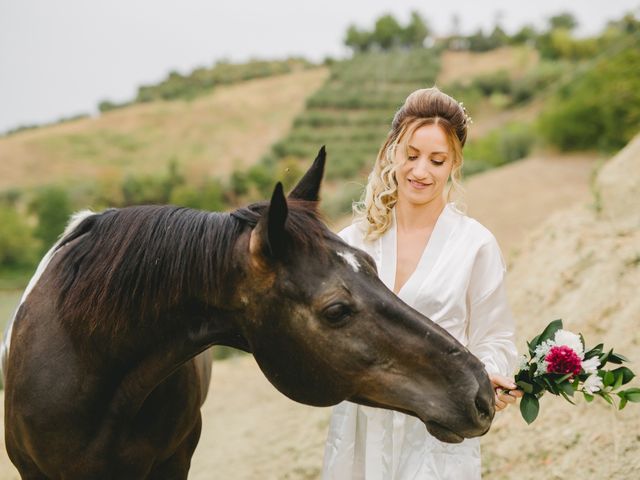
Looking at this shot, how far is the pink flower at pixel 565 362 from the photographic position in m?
2.16

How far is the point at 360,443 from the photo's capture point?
2.56 meters

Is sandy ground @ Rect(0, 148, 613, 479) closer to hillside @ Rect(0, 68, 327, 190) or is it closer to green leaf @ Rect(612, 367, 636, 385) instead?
green leaf @ Rect(612, 367, 636, 385)

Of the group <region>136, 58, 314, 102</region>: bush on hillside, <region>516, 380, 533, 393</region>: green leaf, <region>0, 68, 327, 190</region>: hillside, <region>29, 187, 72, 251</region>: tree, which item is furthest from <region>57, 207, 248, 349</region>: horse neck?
<region>136, 58, 314, 102</region>: bush on hillside

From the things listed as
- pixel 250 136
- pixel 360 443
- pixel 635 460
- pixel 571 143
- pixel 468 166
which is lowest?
pixel 250 136

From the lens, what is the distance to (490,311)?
240cm

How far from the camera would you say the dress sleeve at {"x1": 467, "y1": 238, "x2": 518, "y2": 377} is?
7.79 ft

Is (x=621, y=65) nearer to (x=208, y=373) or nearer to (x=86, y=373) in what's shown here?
(x=208, y=373)

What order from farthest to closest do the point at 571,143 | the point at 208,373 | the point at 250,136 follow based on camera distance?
the point at 250,136 < the point at 571,143 < the point at 208,373

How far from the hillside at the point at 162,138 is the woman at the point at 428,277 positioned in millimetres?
30052

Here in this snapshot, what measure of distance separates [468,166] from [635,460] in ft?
56.5

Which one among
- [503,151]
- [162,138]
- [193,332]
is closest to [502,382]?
[193,332]

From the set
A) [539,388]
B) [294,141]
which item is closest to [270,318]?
[539,388]

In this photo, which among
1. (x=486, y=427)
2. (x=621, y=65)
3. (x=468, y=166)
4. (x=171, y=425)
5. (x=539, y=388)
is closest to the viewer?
(x=486, y=427)

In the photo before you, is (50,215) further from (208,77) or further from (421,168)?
(208,77)
